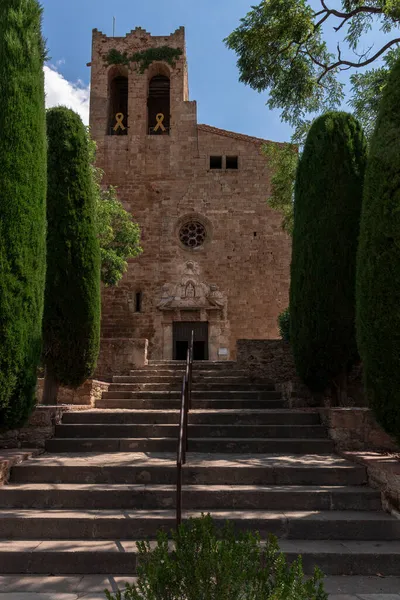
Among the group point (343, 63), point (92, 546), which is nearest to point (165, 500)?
point (92, 546)

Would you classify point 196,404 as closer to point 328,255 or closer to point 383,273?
point 328,255

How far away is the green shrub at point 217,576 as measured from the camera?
2076mm

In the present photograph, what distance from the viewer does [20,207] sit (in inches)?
212

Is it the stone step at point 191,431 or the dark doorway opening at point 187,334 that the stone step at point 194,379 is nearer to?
the stone step at point 191,431

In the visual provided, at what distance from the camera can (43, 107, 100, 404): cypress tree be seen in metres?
7.56

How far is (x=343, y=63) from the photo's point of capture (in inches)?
369

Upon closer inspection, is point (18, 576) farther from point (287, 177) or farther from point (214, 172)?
point (214, 172)

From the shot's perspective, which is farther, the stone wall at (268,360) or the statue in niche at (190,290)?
the statue in niche at (190,290)

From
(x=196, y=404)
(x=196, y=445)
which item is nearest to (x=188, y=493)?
(x=196, y=445)

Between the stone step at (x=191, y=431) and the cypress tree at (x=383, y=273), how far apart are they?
1.69 metres

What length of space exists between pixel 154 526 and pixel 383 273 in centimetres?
322

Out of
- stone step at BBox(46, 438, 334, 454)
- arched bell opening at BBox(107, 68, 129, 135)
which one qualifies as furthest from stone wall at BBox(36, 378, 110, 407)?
arched bell opening at BBox(107, 68, 129, 135)

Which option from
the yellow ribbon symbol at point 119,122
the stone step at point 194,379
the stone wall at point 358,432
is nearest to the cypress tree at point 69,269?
the stone step at point 194,379

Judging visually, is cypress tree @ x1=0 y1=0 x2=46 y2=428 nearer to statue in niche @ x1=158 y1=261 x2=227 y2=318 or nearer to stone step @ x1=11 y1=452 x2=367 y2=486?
stone step @ x1=11 y1=452 x2=367 y2=486
